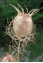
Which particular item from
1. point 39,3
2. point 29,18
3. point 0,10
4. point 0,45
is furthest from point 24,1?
point 29,18

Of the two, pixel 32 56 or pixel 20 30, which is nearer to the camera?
pixel 20 30

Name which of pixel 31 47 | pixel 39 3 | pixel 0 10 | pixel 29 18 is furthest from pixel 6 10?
pixel 29 18

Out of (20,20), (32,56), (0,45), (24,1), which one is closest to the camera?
(20,20)

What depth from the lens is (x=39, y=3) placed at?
3176mm

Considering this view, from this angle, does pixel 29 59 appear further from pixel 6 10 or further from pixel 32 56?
pixel 6 10

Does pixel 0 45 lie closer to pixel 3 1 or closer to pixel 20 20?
pixel 3 1

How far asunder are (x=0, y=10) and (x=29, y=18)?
8.93ft

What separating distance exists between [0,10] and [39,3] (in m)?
1.21

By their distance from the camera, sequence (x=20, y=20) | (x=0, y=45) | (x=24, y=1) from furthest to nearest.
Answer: (x=0, y=45), (x=24, y=1), (x=20, y=20)

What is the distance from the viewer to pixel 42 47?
3.22 meters

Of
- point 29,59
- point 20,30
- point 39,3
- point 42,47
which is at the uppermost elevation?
point 39,3

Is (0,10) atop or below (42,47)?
atop

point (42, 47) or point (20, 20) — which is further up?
point (20, 20)

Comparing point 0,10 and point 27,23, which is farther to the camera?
point 0,10
